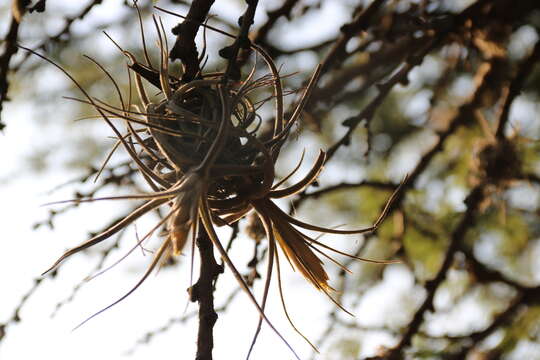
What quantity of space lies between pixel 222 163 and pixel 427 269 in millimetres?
1421

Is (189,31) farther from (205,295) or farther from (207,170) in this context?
(205,295)

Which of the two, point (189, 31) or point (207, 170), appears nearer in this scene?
point (207, 170)

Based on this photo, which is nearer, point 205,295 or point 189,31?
point 205,295

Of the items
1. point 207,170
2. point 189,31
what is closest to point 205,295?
point 207,170

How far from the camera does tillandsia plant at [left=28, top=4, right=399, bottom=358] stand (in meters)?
0.67

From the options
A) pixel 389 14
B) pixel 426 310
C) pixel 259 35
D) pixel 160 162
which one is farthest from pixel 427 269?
pixel 160 162

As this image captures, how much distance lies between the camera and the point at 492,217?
6.53 ft

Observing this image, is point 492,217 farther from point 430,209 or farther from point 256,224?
point 256,224

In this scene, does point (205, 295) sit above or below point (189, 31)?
below

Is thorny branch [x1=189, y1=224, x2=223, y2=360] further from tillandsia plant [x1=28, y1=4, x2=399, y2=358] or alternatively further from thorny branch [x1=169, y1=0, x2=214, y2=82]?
thorny branch [x1=169, y1=0, x2=214, y2=82]

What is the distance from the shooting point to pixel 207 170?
0.66 meters

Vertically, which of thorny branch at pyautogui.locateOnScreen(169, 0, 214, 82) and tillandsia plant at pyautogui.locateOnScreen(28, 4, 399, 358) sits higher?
thorny branch at pyautogui.locateOnScreen(169, 0, 214, 82)

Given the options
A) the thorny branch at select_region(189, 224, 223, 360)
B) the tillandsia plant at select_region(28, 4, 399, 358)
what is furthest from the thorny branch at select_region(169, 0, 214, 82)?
the thorny branch at select_region(189, 224, 223, 360)

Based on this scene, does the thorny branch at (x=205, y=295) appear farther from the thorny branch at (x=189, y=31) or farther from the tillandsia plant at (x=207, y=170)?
the thorny branch at (x=189, y=31)
